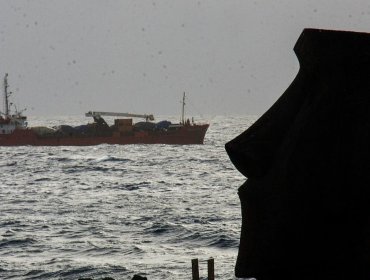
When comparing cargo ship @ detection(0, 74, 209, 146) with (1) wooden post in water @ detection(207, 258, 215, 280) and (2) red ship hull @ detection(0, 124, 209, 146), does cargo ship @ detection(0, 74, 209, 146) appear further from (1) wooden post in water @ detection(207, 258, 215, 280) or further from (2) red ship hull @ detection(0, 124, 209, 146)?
(1) wooden post in water @ detection(207, 258, 215, 280)

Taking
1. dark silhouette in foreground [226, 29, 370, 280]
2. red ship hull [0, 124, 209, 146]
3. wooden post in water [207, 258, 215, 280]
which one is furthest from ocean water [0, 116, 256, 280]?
red ship hull [0, 124, 209, 146]

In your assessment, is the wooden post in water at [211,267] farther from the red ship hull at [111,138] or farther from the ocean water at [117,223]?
the red ship hull at [111,138]

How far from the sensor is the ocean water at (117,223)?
3133 centimetres

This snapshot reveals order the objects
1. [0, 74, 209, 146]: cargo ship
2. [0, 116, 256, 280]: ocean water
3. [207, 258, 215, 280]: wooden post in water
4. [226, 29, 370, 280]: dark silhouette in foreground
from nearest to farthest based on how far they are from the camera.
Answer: [226, 29, 370, 280]: dark silhouette in foreground < [207, 258, 215, 280]: wooden post in water < [0, 116, 256, 280]: ocean water < [0, 74, 209, 146]: cargo ship

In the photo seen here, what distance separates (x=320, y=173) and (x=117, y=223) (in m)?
36.3

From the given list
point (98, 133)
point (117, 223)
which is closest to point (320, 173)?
point (117, 223)

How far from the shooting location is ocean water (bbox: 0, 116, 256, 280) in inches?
1233

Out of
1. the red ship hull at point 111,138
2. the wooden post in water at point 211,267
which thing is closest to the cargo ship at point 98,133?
the red ship hull at point 111,138

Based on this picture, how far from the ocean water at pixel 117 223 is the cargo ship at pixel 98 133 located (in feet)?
130

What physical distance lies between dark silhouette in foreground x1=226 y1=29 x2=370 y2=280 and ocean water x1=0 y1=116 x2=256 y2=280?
19098 mm

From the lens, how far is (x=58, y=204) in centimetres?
5541

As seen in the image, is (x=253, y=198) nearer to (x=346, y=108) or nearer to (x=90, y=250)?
(x=346, y=108)

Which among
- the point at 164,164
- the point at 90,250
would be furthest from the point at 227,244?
the point at 164,164

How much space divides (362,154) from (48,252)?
2760 cm
